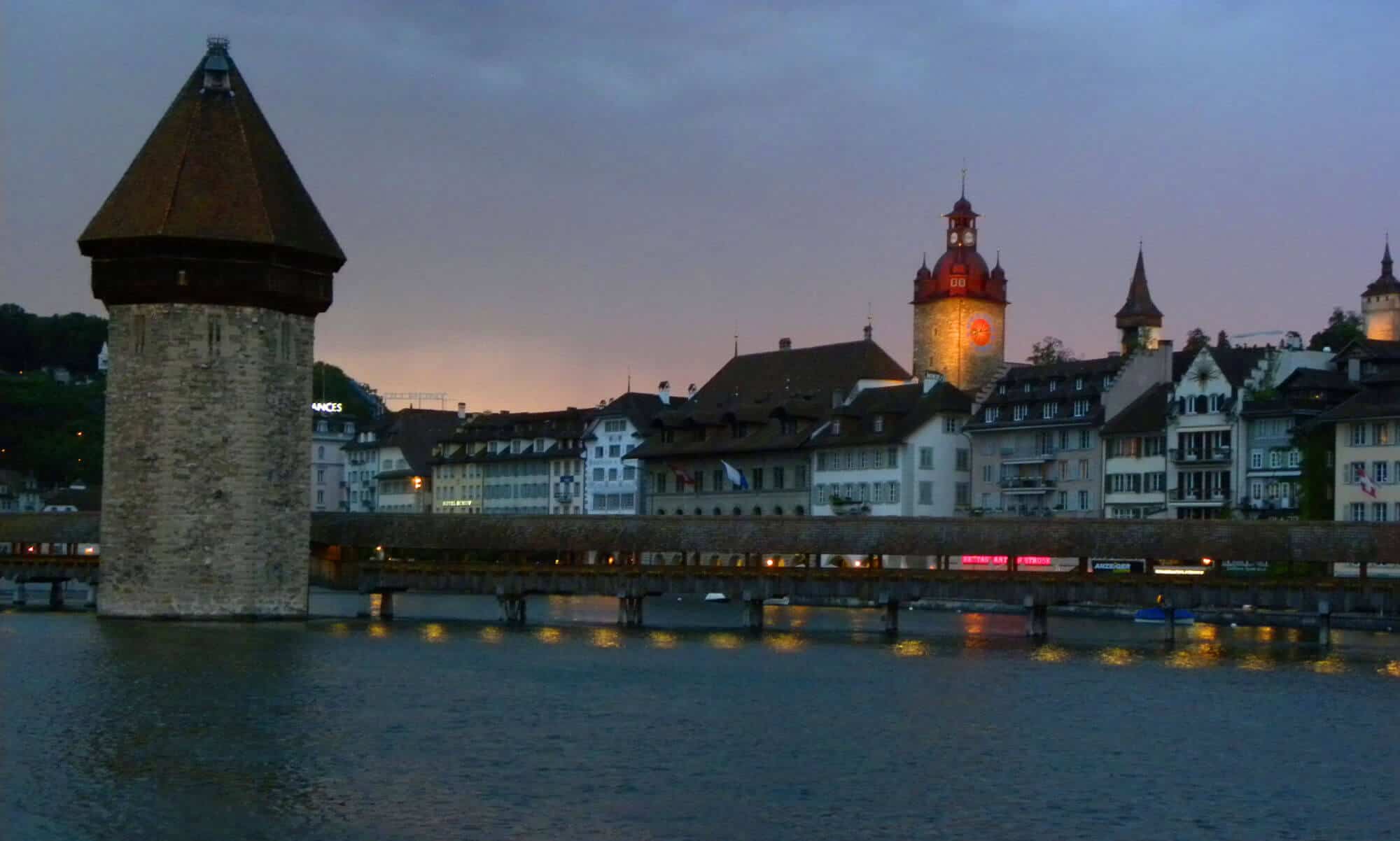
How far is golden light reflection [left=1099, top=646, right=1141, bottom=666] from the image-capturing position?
3972 centimetres

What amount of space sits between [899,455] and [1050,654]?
101 ft

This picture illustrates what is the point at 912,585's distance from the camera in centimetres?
4738

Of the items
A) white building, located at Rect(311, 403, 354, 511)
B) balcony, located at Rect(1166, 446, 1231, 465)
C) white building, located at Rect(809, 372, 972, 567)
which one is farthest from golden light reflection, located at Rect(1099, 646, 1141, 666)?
white building, located at Rect(311, 403, 354, 511)

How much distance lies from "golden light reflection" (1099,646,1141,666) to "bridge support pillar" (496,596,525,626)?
47.2 feet

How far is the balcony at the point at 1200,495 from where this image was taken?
62.7 meters

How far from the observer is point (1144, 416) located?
66250 millimetres

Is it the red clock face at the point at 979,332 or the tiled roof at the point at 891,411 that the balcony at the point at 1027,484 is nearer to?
the tiled roof at the point at 891,411

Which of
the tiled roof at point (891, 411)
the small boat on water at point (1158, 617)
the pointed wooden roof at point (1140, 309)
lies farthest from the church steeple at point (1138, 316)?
the small boat on water at point (1158, 617)

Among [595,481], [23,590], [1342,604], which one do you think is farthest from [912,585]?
[595,481]

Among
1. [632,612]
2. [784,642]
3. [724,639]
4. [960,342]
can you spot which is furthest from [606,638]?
[960,342]

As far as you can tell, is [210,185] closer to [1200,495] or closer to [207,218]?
[207,218]

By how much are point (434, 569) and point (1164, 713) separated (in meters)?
24.3

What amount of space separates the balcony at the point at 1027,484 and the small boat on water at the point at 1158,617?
956cm

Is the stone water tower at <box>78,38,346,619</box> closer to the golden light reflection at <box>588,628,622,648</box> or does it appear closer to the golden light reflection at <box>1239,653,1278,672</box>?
the golden light reflection at <box>588,628,622,648</box>
